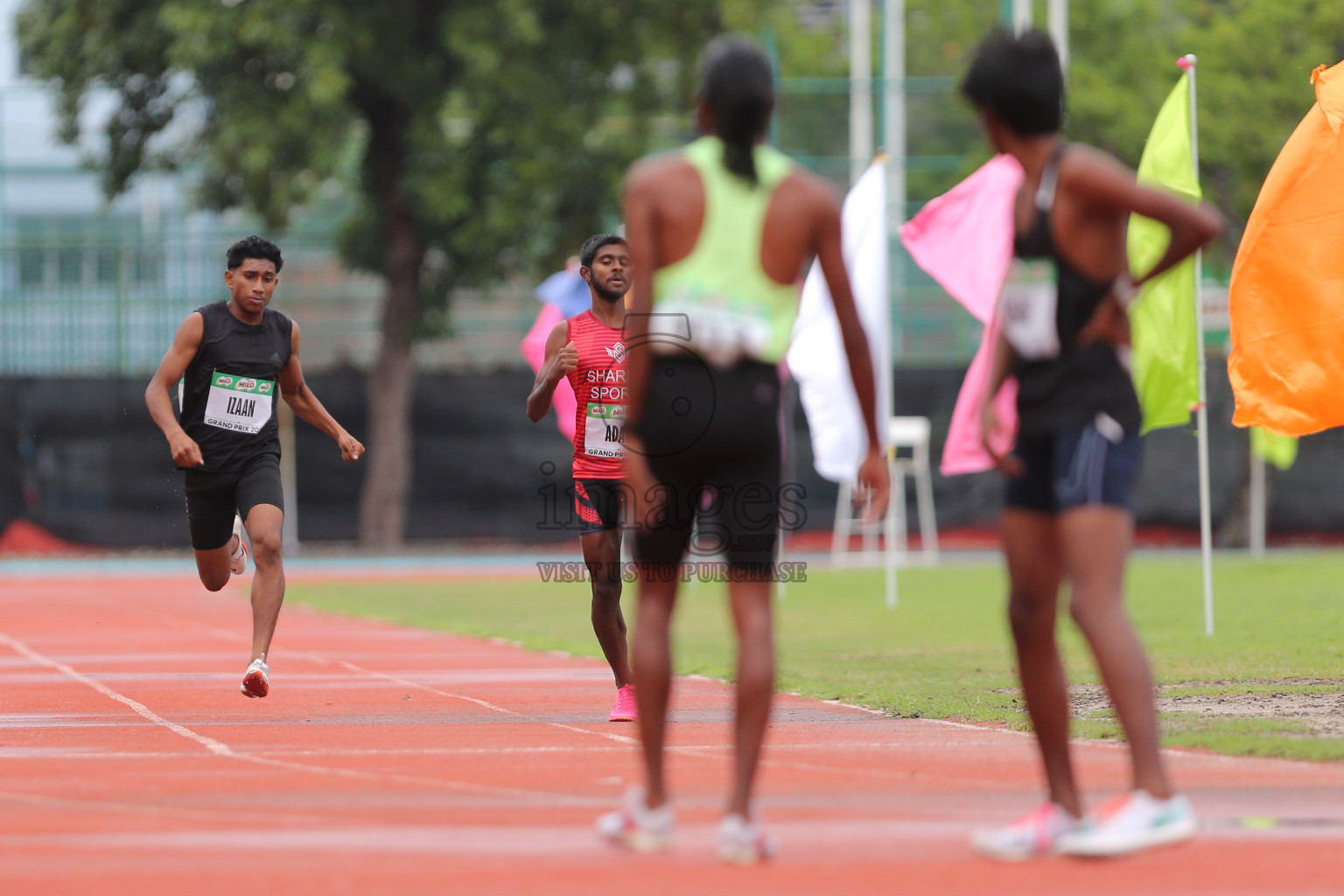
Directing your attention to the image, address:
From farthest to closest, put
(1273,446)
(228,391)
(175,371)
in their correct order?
(1273,446), (228,391), (175,371)

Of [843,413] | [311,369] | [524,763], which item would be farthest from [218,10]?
[524,763]

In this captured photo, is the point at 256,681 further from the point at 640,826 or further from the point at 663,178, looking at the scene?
the point at 663,178

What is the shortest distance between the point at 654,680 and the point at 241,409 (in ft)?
15.6

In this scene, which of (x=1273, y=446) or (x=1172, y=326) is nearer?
(x=1172, y=326)

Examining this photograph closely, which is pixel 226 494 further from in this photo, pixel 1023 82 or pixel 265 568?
pixel 1023 82

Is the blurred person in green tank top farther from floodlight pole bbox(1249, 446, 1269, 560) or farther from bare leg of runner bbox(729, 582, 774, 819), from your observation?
floodlight pole bbox(1249, 446, 1269, 560)

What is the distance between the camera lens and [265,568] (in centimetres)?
903

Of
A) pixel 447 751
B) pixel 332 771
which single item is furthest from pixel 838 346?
pixel 332 771

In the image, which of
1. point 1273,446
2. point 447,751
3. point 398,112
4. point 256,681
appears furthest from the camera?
point 398,112

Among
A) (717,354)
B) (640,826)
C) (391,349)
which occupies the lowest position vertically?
(640,826)

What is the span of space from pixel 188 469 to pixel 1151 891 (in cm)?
594

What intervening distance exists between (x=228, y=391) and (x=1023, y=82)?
5.27 metres

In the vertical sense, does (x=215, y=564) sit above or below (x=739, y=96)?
below

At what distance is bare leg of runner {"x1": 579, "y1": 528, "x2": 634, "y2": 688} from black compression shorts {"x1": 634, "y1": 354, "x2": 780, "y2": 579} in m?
3.47
